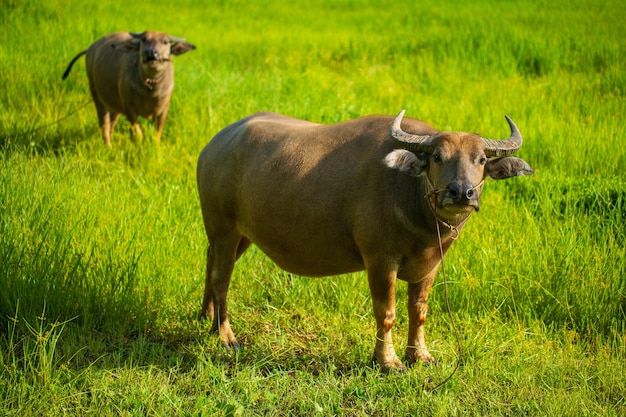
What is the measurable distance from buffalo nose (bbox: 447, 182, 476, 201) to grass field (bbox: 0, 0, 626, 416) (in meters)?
1.05

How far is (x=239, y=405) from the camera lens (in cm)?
346

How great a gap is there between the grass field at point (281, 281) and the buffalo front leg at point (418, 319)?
104 mm

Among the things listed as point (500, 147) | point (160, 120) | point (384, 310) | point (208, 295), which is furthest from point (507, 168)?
point (160, 120)

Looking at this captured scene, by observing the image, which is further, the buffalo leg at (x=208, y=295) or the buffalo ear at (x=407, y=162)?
the buffalo leg at (x=208, y=295)

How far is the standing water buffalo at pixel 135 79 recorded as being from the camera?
7586 mm

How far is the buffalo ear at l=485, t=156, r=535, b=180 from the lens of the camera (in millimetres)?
3445

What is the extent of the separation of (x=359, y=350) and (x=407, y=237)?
2.83 ft

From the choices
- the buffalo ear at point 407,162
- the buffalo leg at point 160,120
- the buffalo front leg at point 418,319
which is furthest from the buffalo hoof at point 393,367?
the buffalo leg at point 160,120

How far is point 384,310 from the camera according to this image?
12.3 feet

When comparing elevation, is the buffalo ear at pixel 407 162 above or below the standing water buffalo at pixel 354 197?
above

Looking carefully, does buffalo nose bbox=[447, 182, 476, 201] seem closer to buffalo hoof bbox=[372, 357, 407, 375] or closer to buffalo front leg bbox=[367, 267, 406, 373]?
buffalo front leg bbox=[367, 267, 406, 373]

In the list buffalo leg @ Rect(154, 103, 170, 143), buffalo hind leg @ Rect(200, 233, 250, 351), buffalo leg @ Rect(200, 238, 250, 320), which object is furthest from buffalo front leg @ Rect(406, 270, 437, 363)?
buffalo leg @ Rect(154, 103, 170, 143)

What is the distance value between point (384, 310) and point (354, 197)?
0.63 m

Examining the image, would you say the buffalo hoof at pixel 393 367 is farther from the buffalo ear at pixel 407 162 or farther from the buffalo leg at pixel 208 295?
the buffalo leg at pixel 208 295
